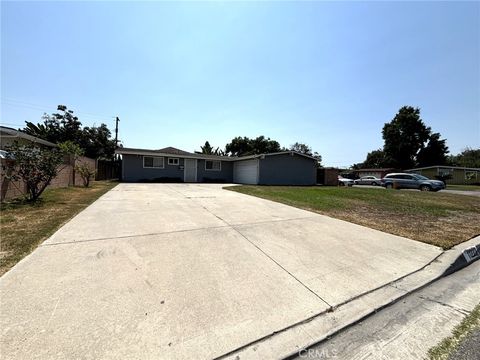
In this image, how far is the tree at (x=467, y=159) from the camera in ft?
143

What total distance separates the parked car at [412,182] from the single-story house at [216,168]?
6.63 meters

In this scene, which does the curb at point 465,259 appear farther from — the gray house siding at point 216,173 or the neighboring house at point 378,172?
the neighboring house at point 378,172

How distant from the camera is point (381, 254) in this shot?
13.0 ft

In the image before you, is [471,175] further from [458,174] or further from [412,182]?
[412,182]

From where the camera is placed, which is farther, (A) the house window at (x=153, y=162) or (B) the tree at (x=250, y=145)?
(B) the tree at (x=250, y=145)

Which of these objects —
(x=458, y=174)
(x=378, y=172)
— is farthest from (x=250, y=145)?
(x=458, y=174)

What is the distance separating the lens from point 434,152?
42.5m

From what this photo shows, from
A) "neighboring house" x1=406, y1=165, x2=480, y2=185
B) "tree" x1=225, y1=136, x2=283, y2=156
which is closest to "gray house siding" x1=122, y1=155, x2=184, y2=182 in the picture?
"tree" x1=225, y1=136, x2=283, y2=156

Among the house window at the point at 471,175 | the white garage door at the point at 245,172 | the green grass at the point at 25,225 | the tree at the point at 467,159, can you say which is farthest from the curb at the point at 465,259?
the tree at the point at 467,159

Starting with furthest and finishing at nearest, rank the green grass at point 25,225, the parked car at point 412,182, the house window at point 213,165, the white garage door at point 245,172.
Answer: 1. the house window at point 213,165
2. the white garage door at point 245,172
3. the parked car at point 412,182
4. the green grass at point 25,225

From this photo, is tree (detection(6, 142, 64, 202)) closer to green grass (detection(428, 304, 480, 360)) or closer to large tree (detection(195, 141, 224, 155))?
green grass (detection(428, 304, 480, 360))

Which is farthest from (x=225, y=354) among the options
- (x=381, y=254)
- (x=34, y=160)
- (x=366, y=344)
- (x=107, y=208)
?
(x=34, y=160)

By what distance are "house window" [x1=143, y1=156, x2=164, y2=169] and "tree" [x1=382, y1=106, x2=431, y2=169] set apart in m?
43.3

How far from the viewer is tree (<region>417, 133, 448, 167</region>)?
42.4 metres
